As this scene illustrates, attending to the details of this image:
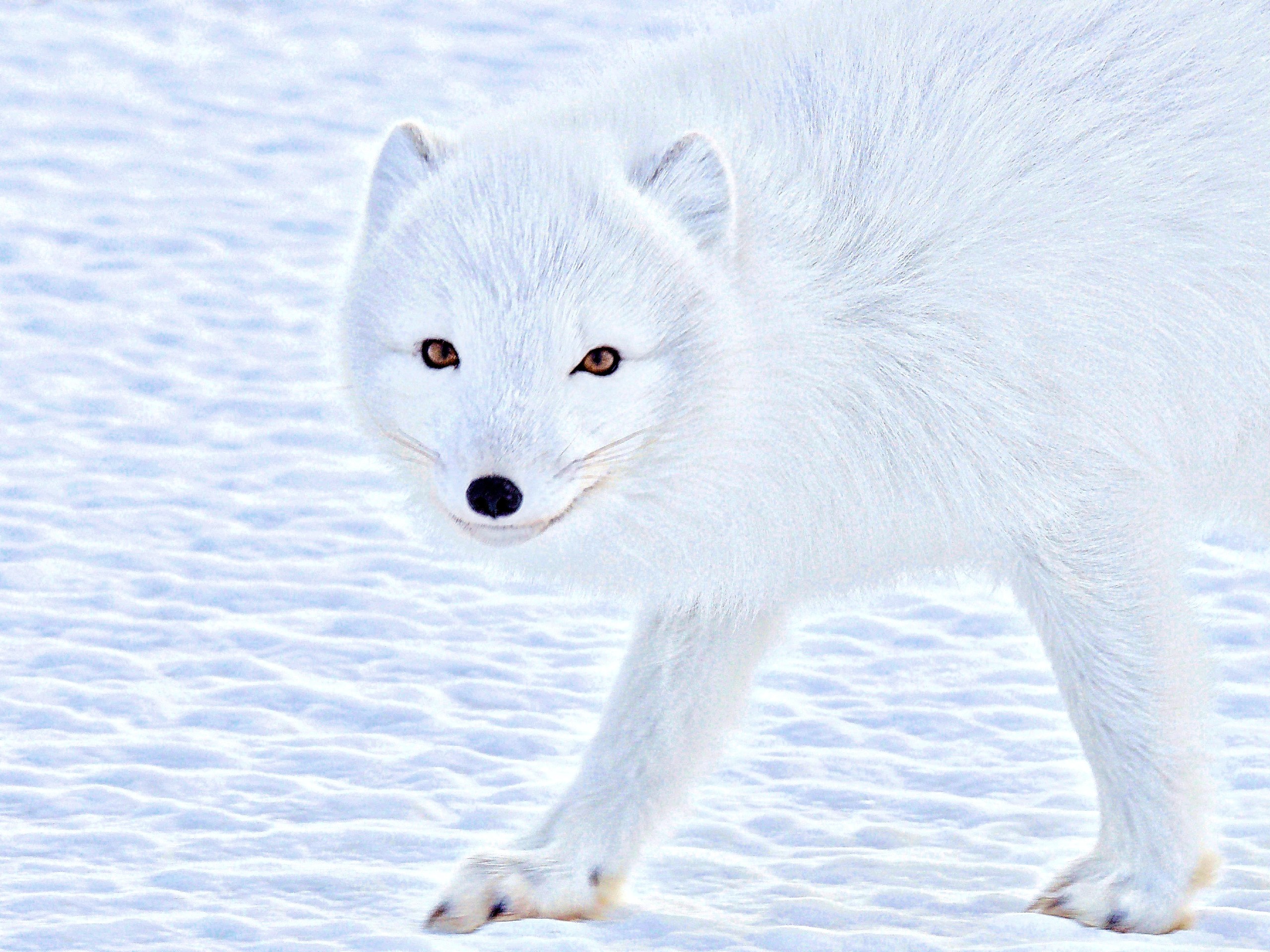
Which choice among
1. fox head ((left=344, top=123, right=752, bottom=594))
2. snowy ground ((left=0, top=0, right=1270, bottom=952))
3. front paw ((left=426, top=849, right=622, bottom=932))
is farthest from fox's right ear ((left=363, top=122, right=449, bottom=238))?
front paw ((left=426, top=849, right=622, bottom=932))

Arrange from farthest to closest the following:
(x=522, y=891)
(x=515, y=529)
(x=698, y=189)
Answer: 1. (x=522, y=891)
2. (x=698, y=189)
3. (x=515, y=529)

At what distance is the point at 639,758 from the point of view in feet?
12.5

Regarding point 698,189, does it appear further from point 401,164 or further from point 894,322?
point 401,164

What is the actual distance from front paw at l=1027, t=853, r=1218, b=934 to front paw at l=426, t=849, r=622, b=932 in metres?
0.86

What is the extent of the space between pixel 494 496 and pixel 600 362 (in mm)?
287

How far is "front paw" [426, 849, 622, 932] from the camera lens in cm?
366

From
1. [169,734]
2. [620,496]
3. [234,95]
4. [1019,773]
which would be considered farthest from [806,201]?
[234,95]

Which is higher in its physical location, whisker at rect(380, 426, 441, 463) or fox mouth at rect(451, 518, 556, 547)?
whisker at rect(380, 426, 441, 463)

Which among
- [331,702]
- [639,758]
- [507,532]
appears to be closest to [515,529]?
[507,532]

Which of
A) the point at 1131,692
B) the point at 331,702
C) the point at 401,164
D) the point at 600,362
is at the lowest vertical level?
the point at 331,702

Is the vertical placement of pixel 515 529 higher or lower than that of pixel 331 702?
higher

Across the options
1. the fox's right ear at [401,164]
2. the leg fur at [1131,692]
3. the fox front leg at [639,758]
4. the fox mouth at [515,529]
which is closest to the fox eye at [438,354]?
the fox mouth at [515,529]

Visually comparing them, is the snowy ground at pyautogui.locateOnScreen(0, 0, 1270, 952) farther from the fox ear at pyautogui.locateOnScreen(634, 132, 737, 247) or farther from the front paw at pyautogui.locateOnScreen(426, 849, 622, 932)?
the fox ear at pyautogui.locateOnScreen(634, 132, 737, 247)

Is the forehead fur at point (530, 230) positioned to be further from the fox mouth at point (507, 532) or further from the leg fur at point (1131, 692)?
the leg fur at point (1131, 692)
